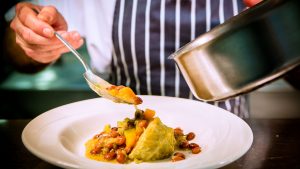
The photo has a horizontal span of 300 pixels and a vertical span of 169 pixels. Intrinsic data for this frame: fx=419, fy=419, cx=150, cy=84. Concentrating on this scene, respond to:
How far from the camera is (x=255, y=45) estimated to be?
101 cm

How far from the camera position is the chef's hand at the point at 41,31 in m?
1.79

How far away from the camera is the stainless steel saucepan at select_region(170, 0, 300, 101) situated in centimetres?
100

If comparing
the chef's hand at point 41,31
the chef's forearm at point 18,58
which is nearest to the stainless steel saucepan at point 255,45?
the chef's hand at point 41,31

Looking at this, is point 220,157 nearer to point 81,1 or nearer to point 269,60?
point 269,60

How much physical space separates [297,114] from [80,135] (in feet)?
7.03

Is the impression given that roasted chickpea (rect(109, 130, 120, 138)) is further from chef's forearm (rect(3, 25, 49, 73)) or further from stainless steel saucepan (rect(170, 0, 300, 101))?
chef's forearm (rect(3, 25, 49, 73))

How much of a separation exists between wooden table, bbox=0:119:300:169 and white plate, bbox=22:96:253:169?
74mm

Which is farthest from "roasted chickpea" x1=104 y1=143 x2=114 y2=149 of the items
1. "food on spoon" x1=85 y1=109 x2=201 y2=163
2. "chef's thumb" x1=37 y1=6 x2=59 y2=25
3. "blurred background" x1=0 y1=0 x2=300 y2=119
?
"blurred background" x1=0 y1=0 x2=300 y2=119

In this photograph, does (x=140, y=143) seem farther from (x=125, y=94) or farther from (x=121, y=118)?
(x=121, y=118)

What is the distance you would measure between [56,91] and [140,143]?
171cm

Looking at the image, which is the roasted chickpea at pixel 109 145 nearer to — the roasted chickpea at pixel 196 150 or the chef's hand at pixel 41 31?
the roasted chickpea at pixel 196 150

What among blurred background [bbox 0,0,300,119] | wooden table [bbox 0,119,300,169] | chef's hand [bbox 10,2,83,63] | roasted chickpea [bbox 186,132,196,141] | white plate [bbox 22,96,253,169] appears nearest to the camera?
white plate [bbox 22,96,253,169]

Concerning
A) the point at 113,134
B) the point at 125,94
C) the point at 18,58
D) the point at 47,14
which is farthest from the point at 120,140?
the point at 18,58

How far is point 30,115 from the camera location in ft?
10.3
